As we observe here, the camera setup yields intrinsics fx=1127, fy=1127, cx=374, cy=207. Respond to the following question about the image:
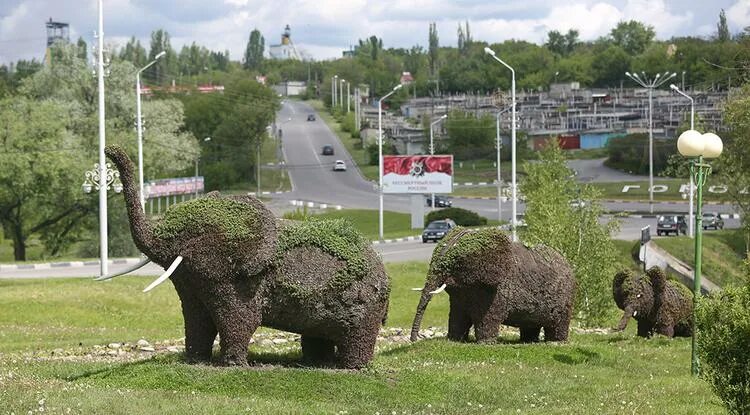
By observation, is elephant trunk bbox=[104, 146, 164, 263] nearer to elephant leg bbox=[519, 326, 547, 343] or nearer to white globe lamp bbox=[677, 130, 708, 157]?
white globe lamp bbox=[677, 130, 708, 157]

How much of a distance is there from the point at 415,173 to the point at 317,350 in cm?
4456

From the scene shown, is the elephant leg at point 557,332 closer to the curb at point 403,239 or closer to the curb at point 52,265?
the curb at point 52,265

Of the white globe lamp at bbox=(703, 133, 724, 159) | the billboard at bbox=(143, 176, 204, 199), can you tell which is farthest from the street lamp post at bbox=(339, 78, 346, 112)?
the white globe lamp at bbox=(703, 133, 724, 159)

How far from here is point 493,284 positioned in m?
20.6

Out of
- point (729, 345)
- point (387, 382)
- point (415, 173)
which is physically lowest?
point (387, 382)

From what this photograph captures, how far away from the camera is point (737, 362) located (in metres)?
12.5

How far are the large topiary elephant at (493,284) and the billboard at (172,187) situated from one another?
1650 inches

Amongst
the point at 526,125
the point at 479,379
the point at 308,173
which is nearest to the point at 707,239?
the point at 479,379

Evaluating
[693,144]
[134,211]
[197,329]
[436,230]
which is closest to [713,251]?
[436,230]

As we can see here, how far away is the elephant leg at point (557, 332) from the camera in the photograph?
22656 mm

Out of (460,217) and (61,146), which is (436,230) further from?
(61,146)

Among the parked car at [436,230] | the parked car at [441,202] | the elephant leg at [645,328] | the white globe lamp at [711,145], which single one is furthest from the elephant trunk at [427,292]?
the parked car at [441,202]

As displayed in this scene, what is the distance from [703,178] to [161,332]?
13289mm

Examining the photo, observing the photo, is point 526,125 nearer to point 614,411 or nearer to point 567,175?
point 567,175
